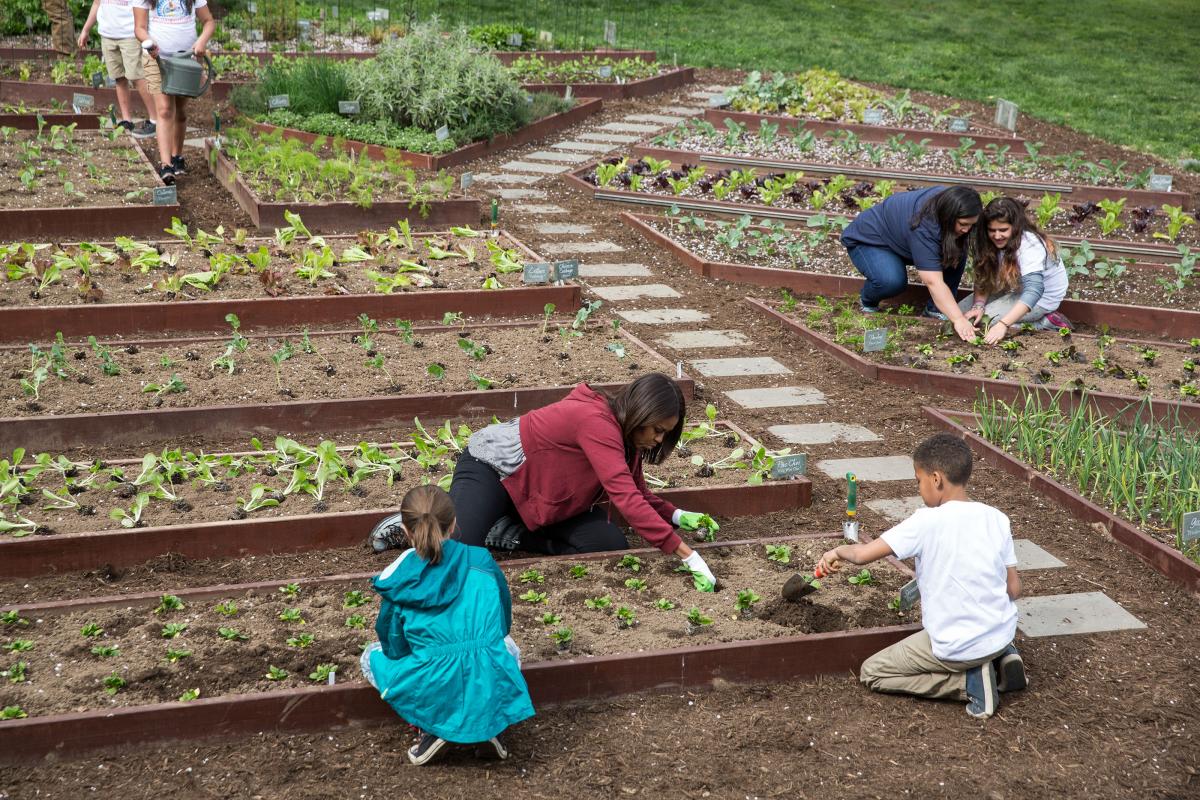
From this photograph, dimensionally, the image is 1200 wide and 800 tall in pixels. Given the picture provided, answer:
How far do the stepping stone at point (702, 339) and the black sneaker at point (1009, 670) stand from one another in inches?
137

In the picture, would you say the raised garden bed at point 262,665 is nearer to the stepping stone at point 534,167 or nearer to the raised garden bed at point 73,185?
the raised garden bed at point 73,185

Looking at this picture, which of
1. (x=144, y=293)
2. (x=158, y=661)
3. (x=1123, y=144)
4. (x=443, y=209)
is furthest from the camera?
(x=1123, y=144)

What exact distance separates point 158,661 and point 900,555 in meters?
2.42

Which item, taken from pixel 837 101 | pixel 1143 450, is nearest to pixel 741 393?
pixel 1143 450

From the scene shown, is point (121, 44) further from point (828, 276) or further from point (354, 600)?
point (354, 600)

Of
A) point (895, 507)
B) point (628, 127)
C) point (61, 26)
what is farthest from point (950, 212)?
point (61, 26)

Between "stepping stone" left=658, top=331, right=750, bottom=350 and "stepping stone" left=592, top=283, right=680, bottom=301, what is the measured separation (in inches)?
26.7

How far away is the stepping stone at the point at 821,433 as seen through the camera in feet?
20.5

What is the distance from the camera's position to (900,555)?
4008 mm

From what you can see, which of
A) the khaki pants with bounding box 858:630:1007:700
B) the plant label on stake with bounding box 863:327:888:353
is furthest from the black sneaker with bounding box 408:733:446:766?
the plant label on stake with bounding box 863:327:888:353

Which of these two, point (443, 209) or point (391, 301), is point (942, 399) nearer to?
point (391, 301)

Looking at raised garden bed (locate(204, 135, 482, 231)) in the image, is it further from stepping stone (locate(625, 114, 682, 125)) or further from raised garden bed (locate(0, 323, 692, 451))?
stepping stone (locate(625, 114, 682, 125))

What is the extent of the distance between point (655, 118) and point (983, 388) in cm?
737

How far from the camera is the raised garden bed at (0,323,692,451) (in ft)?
18.8
